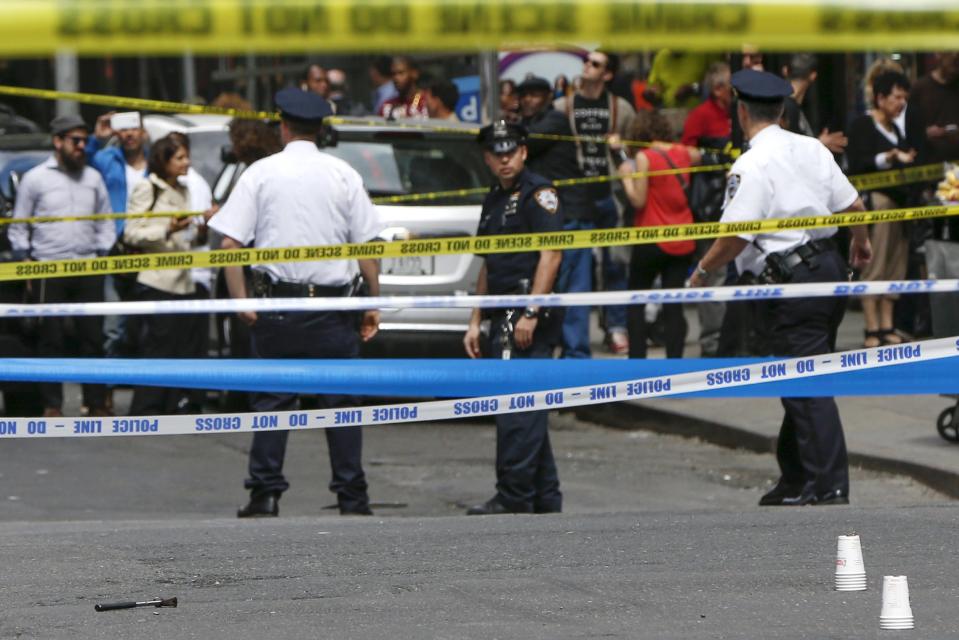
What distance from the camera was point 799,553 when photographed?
716 centimetres

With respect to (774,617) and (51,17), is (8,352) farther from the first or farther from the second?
(51,17)

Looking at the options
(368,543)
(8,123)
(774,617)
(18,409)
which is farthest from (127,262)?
(8,123)

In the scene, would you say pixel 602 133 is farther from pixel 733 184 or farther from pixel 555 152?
pixel 733 184

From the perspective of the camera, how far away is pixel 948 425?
33.6 ft

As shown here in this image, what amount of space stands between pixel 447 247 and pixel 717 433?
124 inches

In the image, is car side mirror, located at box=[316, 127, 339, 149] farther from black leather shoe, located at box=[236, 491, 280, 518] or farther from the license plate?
black leather shoe, located at box=[236, 491, 280, 518]

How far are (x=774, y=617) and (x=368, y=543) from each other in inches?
77.1

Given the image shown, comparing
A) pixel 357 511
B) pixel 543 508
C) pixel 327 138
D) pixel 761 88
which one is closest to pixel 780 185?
pixel 761 88

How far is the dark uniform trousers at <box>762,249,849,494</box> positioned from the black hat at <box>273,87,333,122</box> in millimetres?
2150

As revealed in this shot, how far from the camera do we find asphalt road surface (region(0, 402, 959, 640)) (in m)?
6.09

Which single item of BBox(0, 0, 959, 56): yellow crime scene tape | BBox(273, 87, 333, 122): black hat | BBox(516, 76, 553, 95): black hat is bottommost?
BBox(273, 87, 333, 122): black hat

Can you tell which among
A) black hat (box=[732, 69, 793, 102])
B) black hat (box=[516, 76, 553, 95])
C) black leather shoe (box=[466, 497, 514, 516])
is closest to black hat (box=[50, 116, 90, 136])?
black hat (box=[516, 76, 553, 95])

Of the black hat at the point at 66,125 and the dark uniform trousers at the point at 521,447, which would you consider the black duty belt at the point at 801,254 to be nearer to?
the dark uniform trousers at the point at 521,447

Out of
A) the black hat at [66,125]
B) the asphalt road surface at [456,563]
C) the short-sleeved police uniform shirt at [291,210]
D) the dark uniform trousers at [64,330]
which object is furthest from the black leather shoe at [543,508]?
the black hat at [66,125]
